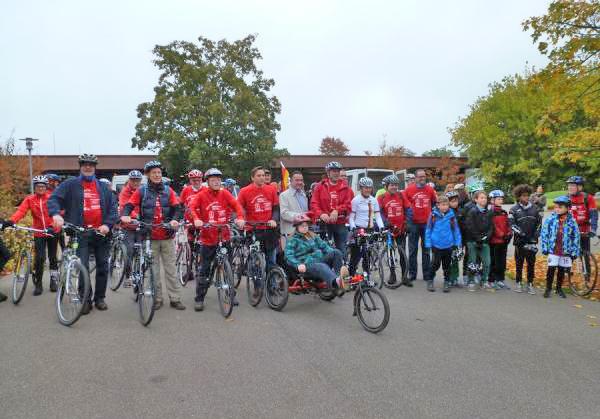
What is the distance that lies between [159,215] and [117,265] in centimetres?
249

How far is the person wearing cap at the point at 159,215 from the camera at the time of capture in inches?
256

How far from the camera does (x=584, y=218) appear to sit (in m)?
8.14

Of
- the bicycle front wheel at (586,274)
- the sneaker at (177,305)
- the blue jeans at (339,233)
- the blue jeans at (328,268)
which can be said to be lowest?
the sneaker at (177,305)

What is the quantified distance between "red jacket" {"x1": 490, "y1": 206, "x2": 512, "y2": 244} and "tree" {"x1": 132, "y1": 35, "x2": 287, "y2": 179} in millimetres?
24729

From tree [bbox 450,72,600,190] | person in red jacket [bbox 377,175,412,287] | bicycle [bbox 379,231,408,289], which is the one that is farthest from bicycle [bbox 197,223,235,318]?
tree [bbox 450,72,600,190]

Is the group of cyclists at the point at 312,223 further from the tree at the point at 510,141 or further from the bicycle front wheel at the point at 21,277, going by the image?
the tree at the point at 510,141

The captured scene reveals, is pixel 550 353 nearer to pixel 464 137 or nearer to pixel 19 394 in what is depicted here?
pixel 19 394

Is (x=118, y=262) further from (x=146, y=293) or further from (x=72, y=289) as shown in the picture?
(x=146, y=293)

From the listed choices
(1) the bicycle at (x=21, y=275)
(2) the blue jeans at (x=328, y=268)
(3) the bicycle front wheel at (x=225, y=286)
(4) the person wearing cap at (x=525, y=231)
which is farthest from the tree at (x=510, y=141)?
(1) the bicycle at (x=21, y=275)

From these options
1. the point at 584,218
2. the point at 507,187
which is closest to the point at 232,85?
the point at 507,187

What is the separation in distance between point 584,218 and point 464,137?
3651 cm

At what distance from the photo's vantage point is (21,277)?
707 cm

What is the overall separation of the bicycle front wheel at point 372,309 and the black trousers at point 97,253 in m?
3.65

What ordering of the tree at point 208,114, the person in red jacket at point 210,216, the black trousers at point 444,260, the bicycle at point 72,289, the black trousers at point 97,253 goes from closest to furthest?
1. the bicycle at point 72,289
2. the black trousers at point 97,253
3. the person in red jacket at point 210,216
4. the black trousers at point 444,260
5. the tree at point 208,114
